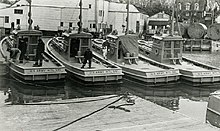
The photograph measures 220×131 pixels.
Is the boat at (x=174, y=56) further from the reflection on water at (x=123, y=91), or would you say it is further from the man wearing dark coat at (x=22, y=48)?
the man wearing dark coat at (x=22, y=48)

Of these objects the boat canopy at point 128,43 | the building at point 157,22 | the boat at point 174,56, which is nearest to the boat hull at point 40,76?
the boat canopy at point 128,43

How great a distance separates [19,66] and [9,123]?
10.8 m

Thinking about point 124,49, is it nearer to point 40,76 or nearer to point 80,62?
point 80,62

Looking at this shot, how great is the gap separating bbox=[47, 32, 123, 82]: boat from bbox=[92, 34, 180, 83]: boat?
3.24 ft

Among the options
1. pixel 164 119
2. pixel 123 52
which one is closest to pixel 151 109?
pixel 164 119

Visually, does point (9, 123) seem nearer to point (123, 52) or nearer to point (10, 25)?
point (123, 52)

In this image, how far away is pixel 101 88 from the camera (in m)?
18.9

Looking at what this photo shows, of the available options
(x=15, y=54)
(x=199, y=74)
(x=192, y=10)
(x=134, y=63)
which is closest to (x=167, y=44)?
(x=134, y=63)

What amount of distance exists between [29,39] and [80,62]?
3.43m

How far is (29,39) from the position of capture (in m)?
21.8

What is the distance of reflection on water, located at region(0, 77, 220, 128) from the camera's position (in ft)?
54.4

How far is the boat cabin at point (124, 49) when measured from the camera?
75.4ft

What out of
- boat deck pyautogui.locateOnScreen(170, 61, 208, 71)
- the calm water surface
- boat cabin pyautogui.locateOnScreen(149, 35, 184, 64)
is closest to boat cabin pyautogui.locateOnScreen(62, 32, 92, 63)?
the calm water surface

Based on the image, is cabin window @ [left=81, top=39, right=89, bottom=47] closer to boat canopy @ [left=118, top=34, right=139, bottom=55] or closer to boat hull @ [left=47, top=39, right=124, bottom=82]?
boat hull @ [left=47, top=39, right=124, bottom=82]
